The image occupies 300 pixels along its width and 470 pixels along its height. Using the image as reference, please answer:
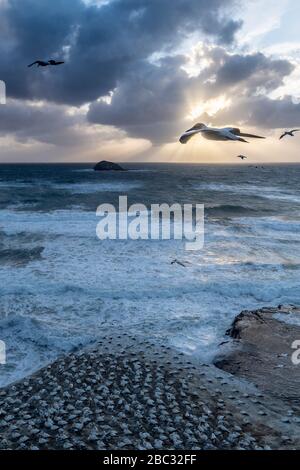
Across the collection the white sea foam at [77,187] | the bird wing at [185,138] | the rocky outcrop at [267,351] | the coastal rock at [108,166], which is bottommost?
the rocky outcrop at [267,351]

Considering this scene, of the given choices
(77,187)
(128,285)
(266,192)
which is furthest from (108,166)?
(128,285)

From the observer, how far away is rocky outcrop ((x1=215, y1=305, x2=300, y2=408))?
9.80m

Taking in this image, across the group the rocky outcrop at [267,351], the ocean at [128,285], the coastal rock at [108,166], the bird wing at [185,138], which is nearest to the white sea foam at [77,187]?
the ocean at [128,285]

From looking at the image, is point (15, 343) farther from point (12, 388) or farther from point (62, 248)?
point (62, 248)

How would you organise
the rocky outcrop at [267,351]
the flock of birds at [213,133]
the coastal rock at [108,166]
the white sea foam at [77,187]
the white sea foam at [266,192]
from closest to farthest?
1. the flock of birds at [213,133]
2. the rocky outcrop at [267,351]
3. the white sea foam at [266,192]
4. the white sea foam at [77,187]
5. the coastal rock at [108,166]

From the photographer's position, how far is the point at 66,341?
12148mm

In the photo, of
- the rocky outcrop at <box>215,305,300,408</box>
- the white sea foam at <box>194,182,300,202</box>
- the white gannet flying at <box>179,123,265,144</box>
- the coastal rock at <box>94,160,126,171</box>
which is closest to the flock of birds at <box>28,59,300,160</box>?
the white gannet flying at <box>179,123,265,144</box>

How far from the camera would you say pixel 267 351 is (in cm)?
1139

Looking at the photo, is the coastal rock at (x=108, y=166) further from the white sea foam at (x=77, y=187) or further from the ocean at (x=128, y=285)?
the ocean at (x=128, y=285)

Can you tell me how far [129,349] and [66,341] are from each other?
2121 mm

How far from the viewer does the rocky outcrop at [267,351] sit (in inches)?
386

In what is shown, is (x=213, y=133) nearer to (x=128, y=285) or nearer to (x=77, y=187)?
(x=128, y=285)

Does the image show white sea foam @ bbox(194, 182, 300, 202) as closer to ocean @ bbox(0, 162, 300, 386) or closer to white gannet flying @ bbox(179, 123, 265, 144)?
ocean @ bbox(0, 162, 300, 386)
